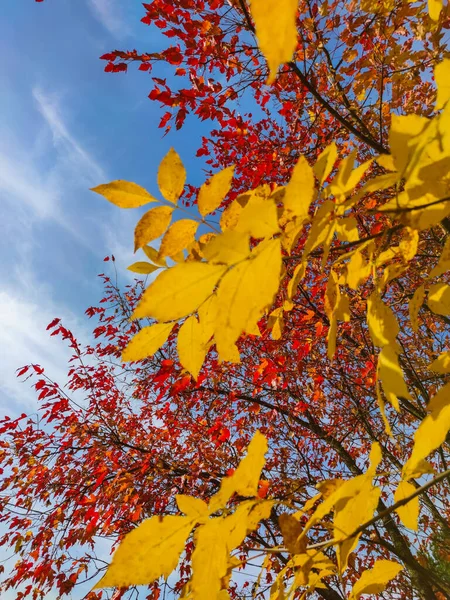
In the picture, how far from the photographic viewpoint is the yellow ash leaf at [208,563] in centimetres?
49

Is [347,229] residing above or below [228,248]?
above

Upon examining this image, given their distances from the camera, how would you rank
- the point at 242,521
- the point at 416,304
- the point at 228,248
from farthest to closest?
1. the point at 416,304
2. the point at 242,521
3. the point at 228,248

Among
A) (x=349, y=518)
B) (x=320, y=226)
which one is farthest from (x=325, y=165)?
(x=349, y=518)

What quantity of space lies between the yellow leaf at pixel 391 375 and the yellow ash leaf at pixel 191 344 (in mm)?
301

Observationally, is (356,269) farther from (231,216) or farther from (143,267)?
(143,267)

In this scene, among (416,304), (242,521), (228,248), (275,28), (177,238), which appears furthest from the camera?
(416,304)

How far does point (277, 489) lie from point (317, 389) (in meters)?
1.61

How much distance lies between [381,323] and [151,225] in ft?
1.41

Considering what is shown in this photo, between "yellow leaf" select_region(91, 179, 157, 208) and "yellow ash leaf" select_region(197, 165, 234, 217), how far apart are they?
0.08 meters

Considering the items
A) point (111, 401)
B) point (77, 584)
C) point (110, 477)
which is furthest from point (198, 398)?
point (77, 584)

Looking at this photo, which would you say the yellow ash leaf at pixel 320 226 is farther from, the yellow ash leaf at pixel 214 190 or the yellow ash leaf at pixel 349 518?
the yellow ash leaf at pixel 349 518

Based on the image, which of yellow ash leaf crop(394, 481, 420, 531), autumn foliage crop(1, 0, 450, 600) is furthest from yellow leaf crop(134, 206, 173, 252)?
yellow ash leaf crop(394, 481, 420, 531)

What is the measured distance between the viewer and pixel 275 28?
0.29 metres

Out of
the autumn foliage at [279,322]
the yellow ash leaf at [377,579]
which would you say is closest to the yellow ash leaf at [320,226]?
the autumn foliage at [279,322]
